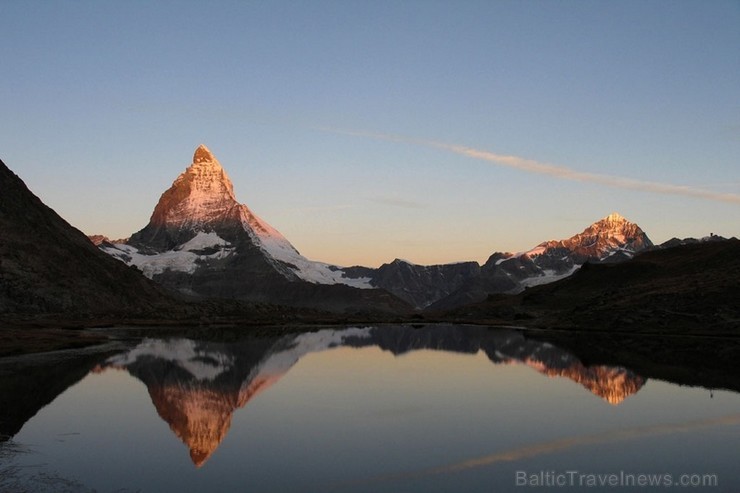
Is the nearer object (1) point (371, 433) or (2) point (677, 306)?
(1) point (371, 433)

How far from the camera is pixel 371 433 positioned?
126 ft

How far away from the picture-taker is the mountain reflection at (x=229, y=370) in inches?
1703

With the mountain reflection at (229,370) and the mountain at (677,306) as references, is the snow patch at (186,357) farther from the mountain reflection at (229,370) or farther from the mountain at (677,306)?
the mountain at (677,306)

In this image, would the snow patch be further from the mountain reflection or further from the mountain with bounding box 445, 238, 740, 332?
the mountain with bounding box 445, 238, 740, 332

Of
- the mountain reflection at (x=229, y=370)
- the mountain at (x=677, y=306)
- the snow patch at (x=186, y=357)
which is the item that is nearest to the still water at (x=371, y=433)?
the mountain reflection at (x=229, y=370)

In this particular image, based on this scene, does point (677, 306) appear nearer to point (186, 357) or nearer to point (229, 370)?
point (186, 357)

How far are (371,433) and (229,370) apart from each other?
36.4m

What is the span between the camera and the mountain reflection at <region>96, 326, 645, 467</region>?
142 feet

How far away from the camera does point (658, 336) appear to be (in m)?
132

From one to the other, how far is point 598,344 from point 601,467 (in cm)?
8797

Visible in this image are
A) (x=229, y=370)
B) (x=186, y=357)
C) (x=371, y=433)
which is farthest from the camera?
(x=186, y=357)

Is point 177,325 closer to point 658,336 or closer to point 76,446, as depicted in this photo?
point 658,336

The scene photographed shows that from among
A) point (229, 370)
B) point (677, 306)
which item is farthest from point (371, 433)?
point (677, 306)

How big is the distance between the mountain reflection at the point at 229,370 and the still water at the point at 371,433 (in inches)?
12.2
